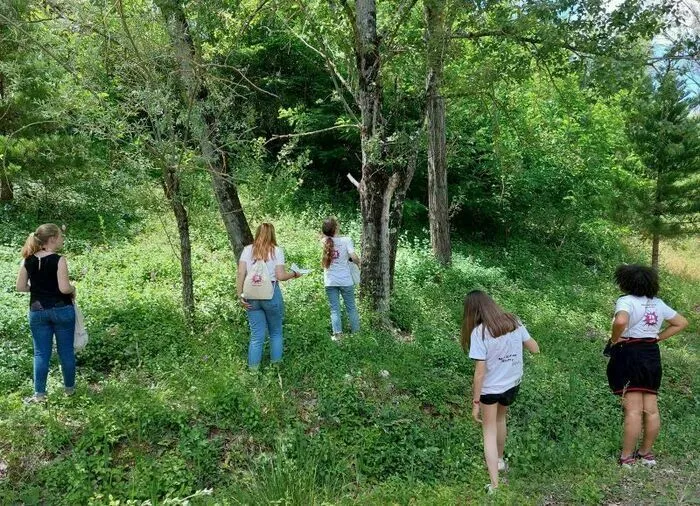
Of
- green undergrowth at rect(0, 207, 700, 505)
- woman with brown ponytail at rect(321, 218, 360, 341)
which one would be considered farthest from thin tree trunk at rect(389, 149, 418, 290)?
green undergrowth at rect(0, 207, 700, 505)

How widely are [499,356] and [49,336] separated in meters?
4.07

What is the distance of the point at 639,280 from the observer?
4750mm

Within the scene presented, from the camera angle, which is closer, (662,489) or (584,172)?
(662,489)

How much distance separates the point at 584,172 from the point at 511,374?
13283 millimetres

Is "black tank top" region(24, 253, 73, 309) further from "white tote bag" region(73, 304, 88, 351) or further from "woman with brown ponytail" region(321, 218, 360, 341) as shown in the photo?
"woman with brown ponytail" region(321, 218, 360, 341)

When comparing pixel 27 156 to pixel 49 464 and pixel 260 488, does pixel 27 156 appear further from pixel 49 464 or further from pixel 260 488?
pixel 260 488

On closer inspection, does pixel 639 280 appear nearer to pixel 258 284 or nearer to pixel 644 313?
pixel 644 313

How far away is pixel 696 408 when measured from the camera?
707 centimetres

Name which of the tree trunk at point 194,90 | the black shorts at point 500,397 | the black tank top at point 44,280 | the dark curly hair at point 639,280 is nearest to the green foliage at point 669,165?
the dark curly hair at point 639,280

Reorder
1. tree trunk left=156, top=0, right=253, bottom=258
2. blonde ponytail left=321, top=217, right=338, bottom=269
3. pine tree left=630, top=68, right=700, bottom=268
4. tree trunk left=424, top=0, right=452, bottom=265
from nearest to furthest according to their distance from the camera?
1. tree trunk left=156, top=0, right=253, bottom=258
2. blonde ponytail left=321, top=217, right=338, bottom=269
3. tree trunk left=424, top=0, right=452, bottom=265
4. pine tree left=630, top=68, right=700, bottom=268

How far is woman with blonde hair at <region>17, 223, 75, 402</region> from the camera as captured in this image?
4898 millimetres


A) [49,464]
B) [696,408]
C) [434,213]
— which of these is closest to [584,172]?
[434,213]

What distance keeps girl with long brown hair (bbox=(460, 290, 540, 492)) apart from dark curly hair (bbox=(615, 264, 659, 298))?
1.22 meters

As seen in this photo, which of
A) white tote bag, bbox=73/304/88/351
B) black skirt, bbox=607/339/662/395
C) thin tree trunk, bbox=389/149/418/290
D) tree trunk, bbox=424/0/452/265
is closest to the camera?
black skirt, bbox=607/339/662/395
